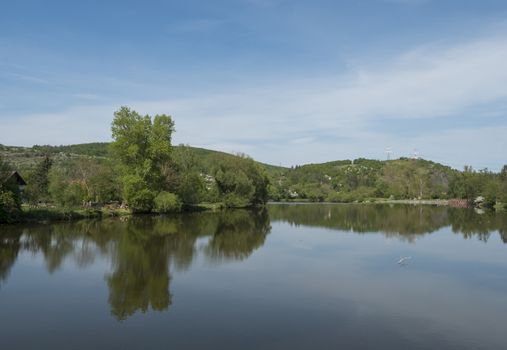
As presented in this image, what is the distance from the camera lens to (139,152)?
165ft

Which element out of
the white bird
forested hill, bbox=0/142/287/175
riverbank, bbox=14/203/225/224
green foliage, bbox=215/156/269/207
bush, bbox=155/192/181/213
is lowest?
the white bird

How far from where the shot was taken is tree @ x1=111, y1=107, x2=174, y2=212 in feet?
160

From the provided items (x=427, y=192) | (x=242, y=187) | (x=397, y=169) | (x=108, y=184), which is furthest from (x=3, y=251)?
(x=397, y=169)

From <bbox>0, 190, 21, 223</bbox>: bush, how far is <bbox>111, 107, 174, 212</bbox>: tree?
1321cm

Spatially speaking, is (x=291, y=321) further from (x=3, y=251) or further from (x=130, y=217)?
(x=130, y=217)

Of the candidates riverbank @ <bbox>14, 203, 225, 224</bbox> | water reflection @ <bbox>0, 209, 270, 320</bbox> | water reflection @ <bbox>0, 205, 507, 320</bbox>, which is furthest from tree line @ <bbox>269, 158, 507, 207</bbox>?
water reflection @ <bbox>0, 209, 270, 320</bbox>

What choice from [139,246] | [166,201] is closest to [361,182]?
[166,201]

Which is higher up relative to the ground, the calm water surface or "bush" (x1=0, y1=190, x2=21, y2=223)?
"bush" (x1=0, y1=190, x2=21, y2=223)

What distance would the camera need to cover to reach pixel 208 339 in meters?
11.5

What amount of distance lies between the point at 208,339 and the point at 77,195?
3589 centimetres

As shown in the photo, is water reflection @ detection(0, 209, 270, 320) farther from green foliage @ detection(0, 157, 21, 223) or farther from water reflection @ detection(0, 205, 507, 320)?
green foliage @ detection(0, 157, 21, 223)

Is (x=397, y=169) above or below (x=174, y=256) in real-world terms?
above

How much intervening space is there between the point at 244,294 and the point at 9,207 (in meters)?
26.3

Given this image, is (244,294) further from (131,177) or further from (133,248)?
(131,177)
